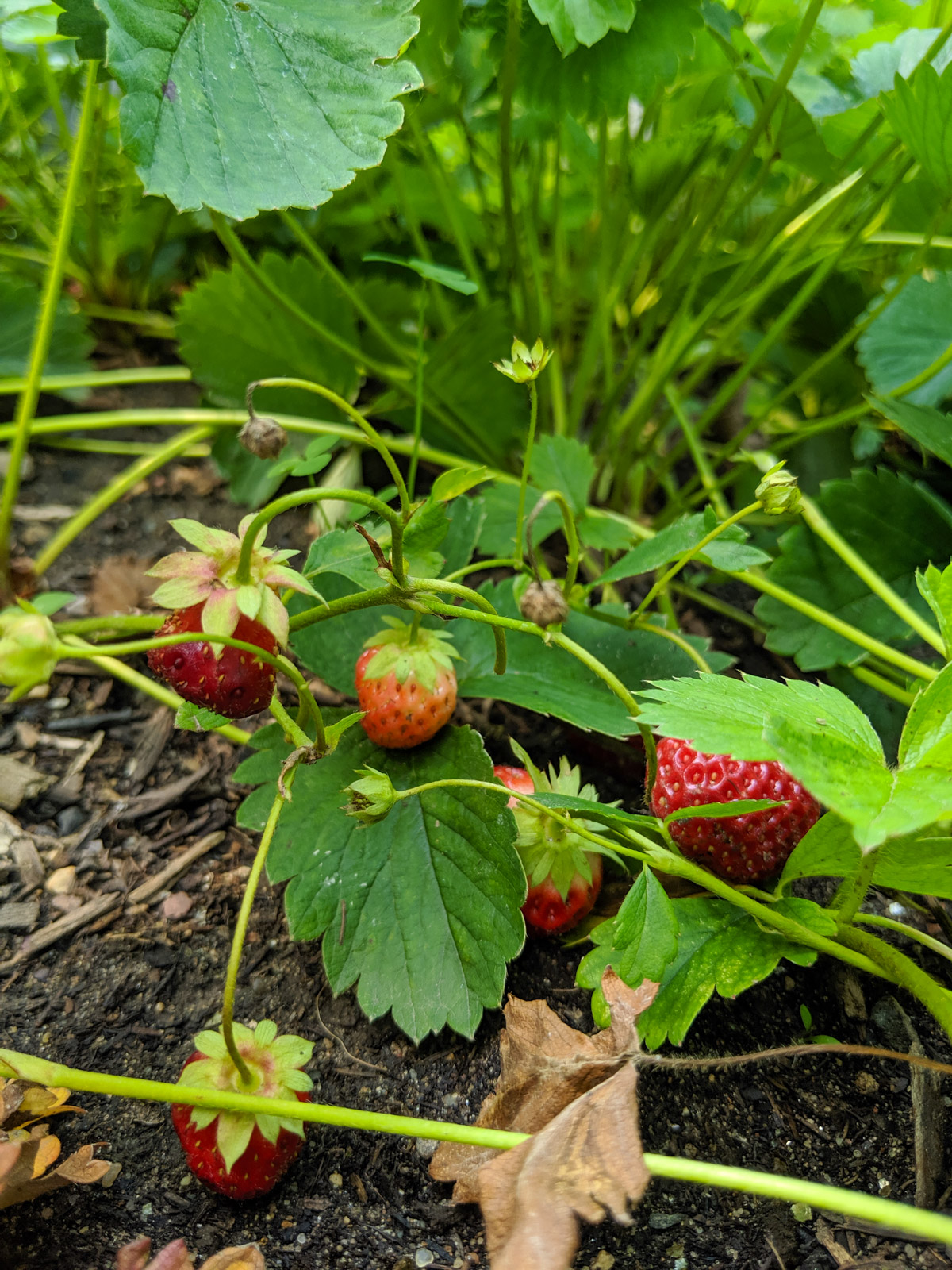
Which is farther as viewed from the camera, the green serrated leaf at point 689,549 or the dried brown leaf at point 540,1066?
the green serrated leaf at point 689,549

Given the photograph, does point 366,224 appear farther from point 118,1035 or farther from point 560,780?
point 118,1035

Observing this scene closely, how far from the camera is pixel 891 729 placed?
3.25 ft

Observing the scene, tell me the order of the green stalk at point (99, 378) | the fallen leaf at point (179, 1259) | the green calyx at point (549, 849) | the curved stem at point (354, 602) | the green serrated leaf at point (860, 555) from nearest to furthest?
the fallen leaf at point (179, 1259), the curved stem at point (354, 602), the green calyx at point (549, 849), the green serrated leaf at point (860, 555), the green stalk at point (99, 378)

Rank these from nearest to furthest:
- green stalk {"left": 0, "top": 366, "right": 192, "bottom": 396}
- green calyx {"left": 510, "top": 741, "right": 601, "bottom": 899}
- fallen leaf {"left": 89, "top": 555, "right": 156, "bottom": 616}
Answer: green calyx {"left": 510, "top": 741, "right": 601, "bottom": 899} < fallen leaf {"left": 89, "top": 555, "right": 156, "bottom": 616} < green stalk {"left": 0, "top": 366, "right": 192, "bottom": 396}

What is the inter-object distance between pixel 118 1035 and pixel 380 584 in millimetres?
446

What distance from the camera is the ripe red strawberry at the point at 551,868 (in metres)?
0.76

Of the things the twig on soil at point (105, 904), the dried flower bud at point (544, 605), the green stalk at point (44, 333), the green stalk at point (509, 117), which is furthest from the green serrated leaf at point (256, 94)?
the twig on soil at point (105, 904)

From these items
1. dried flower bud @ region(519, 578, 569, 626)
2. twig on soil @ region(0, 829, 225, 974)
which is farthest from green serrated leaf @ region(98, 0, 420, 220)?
twig on soil @ region(0, 829, 225, 974)

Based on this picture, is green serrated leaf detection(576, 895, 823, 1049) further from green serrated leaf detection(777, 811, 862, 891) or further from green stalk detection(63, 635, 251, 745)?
green stalk detection(63, 635, 251, 745)

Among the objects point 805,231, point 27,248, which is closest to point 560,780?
point 805,231

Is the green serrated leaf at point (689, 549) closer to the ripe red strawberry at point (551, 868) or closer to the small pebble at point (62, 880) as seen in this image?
the ripe red strawberry at point (551, 868)

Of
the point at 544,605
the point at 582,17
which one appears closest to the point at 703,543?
the point at 544,605

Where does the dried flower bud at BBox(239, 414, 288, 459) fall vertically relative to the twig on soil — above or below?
above

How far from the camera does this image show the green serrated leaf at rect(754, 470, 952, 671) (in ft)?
3.31
